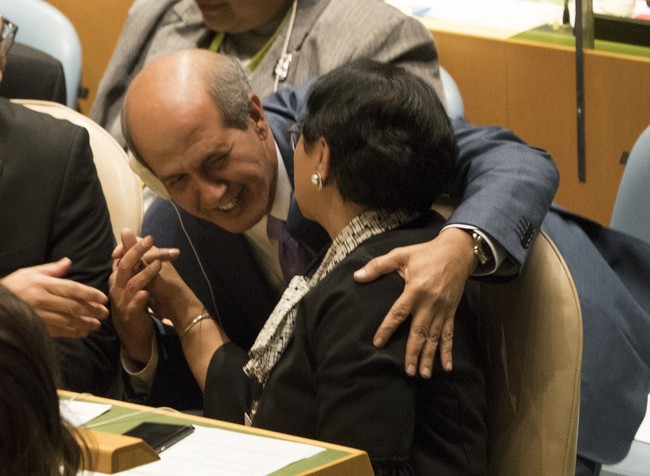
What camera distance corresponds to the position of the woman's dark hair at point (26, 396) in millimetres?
764

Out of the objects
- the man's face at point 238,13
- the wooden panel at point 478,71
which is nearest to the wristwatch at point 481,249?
the man's face at point 238,13

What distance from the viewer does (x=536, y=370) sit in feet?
4.99

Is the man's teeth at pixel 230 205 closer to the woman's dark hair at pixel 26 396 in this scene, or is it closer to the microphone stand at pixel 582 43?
the woman's dark hair at pixel 26 396

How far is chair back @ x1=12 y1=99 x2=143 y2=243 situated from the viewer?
220cm

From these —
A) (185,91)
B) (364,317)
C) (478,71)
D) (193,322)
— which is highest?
(185,91)

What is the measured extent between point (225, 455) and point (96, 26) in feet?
11.2

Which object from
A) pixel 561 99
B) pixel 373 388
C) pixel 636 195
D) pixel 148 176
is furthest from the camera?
pixel 561 99

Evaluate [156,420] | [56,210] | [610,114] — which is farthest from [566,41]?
[156,420]

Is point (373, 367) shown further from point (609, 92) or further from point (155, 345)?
point (609, 92)

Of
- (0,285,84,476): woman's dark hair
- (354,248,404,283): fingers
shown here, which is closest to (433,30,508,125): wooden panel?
(354,248,404,283): fingers

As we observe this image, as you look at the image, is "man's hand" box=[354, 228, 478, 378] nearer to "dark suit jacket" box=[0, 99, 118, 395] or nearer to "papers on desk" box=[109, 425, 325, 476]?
"papers on desk" box=[109, 425, 325, 476]

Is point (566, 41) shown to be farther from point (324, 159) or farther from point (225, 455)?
point (225, 455)

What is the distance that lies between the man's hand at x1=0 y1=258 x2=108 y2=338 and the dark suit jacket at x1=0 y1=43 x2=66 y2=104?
1.02 m

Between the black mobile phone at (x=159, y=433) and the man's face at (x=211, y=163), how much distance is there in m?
0.79
